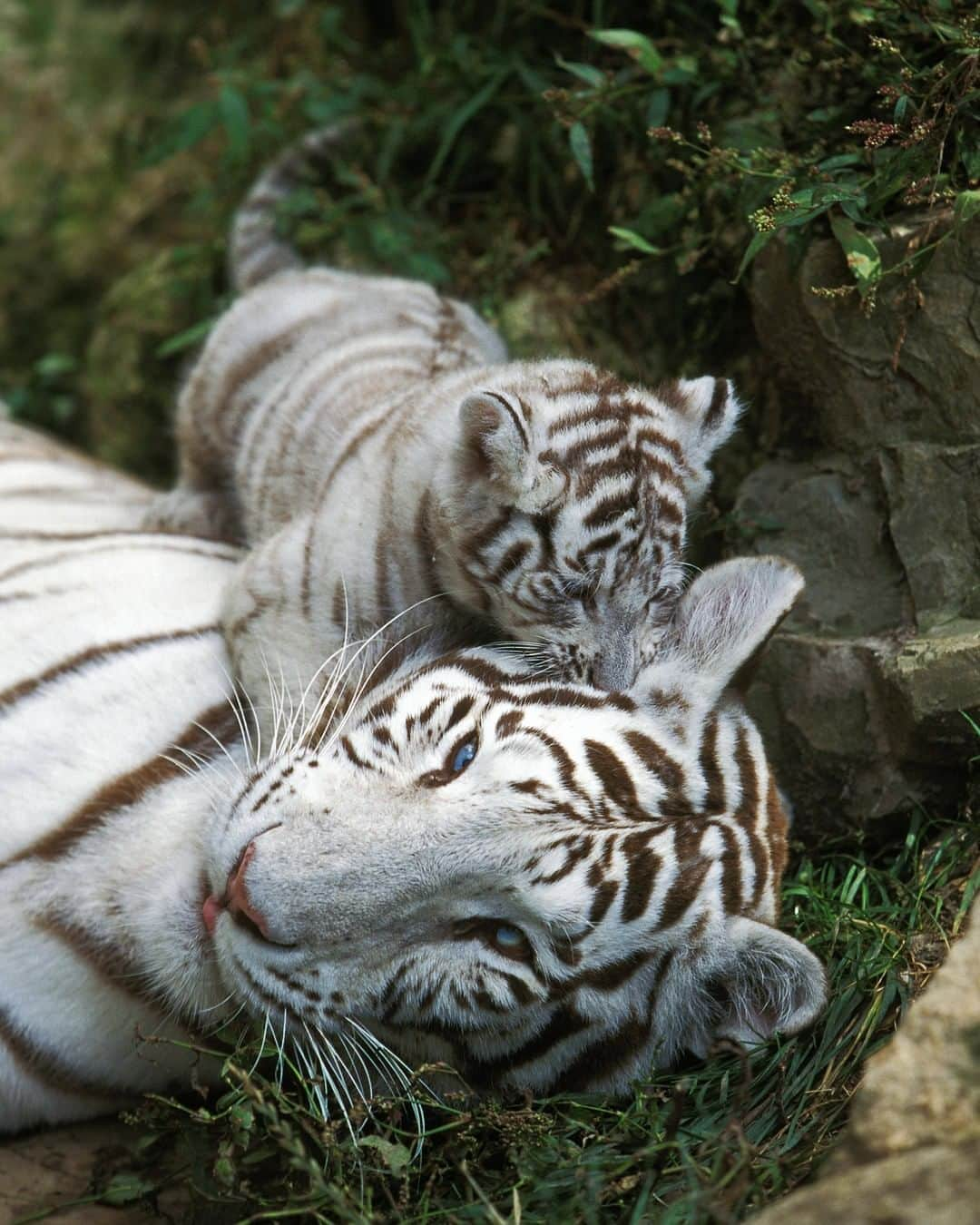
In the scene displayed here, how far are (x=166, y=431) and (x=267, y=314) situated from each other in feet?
2.89

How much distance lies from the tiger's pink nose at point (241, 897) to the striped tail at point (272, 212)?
2356mm

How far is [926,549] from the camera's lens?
2.47m

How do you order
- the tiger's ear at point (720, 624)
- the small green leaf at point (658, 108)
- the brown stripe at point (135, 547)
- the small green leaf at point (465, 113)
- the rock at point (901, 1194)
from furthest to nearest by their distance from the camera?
the small green leaf at point (465, 113)
the small green leaf at point (658, 108)
the brown stripe at point (135, 547)
the tiger's ear at point (720, 624)
the rock at point (901, 1194)

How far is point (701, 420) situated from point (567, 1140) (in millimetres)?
1264

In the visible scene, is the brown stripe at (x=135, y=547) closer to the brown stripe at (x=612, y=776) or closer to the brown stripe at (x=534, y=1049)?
the brown stripe at (x=612, y=776)

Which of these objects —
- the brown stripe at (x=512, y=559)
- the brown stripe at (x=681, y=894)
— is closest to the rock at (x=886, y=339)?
the brown stripe at (x=512, y=559)

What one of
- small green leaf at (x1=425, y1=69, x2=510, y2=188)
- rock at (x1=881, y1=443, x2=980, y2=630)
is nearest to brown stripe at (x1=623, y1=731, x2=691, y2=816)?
rock at (x1=881, y1=443, x2=980, y2=630)

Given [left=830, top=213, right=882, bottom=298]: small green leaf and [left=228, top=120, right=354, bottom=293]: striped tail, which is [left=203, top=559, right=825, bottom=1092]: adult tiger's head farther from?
[left=228, top=120, right=354, bottom=293]: striped tail

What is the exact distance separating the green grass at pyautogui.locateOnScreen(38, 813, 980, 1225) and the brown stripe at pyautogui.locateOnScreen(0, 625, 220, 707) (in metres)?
0.75

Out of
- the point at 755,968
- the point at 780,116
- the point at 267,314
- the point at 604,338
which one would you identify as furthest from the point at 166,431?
the point at 755,968

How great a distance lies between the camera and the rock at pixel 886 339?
95.3 inches

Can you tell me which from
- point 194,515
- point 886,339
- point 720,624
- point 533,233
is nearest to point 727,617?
point 720,624

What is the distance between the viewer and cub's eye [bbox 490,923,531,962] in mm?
1838

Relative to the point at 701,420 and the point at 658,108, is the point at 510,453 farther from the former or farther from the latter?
the point at 658,108
